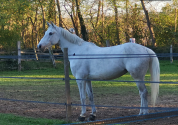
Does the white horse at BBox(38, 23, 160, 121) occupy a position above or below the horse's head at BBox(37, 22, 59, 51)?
below

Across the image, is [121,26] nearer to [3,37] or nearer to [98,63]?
[3,37]

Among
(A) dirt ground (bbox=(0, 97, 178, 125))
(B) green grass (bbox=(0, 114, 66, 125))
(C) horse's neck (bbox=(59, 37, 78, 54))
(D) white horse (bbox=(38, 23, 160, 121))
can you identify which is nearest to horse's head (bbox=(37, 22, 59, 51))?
(C) horse's neck (bbox=(59, 37, 78, 54))

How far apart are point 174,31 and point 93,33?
873cm

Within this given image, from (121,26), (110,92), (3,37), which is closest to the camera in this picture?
(110,92)

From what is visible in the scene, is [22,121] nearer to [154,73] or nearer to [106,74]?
[106,74]

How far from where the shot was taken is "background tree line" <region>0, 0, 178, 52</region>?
20484 millimetres

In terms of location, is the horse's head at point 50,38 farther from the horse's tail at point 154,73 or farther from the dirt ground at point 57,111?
the horse's tail at point 154,73

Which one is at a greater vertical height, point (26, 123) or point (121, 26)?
point (121, 26)

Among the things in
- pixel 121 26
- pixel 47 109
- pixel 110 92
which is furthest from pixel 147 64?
pixel 121 26

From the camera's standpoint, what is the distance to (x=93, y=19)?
27047 millimetres

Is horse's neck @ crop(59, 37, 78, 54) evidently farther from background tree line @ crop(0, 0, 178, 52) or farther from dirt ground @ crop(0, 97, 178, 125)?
background tree line @ crop(0, 0, 178, 52)

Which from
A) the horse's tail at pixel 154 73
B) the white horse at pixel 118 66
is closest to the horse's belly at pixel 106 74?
the white horse at pixel 118 66

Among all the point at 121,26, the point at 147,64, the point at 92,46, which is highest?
the point at 121,26

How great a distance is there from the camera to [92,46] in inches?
242
